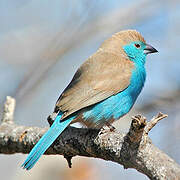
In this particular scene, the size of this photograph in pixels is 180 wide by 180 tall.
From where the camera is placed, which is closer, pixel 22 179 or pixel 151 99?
pixel 22 179

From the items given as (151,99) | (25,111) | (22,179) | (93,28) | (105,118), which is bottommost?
(22,179)

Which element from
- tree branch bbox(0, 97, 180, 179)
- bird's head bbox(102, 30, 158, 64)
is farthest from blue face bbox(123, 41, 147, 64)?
tree branch bbox(0, 97, 180, 179)

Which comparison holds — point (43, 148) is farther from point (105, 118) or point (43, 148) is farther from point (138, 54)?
point (138, 54)

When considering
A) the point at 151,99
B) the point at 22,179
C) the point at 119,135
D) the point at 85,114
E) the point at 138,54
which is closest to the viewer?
the point at 119,135

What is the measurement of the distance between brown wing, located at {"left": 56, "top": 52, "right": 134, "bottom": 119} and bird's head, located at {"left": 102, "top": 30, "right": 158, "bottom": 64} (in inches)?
10.4

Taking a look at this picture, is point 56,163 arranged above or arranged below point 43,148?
below

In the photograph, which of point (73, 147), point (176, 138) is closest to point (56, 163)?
point (176, 138)

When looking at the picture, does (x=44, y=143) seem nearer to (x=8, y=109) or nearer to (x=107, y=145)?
(x=107, y=145)

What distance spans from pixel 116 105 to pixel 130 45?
1182 millimetres

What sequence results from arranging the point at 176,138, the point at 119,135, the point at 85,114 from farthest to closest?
the point at 176,138 < the point at 85,114 < the point at 119,135

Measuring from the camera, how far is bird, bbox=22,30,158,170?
4.57 meters

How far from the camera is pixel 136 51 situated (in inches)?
231

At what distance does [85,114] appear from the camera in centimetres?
488

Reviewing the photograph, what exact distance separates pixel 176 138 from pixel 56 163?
1.78 meters
